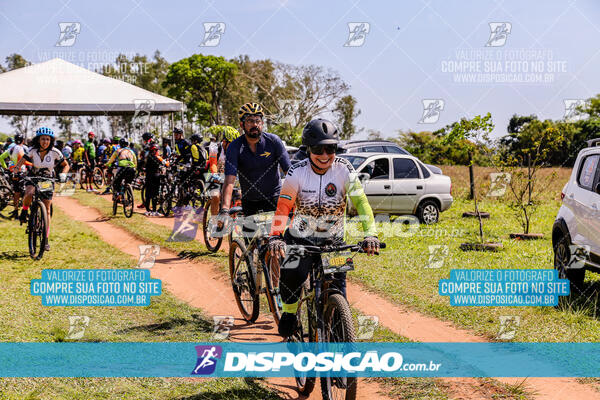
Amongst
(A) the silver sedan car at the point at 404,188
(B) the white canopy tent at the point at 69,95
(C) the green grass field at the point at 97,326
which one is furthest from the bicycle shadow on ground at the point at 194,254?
(B) the white canopy tent at the point at 69,95

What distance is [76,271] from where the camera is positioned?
8828 millimetres

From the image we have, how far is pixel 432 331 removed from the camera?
6.39 meters

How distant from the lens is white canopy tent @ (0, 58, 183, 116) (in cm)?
2444

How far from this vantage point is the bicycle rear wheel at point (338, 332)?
139 inches

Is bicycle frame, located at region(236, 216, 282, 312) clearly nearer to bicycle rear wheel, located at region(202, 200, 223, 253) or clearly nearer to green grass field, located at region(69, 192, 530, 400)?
green grass field, located at region(69, 192, 530, 400)

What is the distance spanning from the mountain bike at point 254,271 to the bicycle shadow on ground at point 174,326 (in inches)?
19.9

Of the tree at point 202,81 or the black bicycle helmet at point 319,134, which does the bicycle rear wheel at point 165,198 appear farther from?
the tree at point 202,81

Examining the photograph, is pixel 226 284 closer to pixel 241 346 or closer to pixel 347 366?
pixel 241 346

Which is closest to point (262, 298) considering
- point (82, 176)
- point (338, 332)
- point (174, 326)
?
point (174, 326)

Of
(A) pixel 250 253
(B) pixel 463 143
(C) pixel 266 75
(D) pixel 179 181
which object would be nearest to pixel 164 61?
(C) pixel 266 75

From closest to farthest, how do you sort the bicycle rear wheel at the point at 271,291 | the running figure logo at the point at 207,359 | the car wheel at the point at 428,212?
the running figure logo at the point at 207,359, the bicycle rear wheel at the point at 271,291, the car wheel at the point at 428,212

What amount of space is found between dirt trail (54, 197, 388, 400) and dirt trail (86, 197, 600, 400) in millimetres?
275

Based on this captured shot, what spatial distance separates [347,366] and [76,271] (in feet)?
21.9

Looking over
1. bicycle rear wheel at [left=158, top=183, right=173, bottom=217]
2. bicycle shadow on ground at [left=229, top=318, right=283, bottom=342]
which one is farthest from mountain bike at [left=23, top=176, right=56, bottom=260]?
bicycle rear wheel at [left=158, top=183, right=173, bottom=217]
